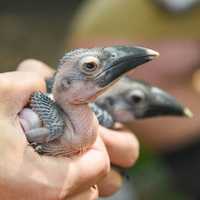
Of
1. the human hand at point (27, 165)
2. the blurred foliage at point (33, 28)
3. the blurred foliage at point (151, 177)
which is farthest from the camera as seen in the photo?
the blurred foliage at point (33, 28)

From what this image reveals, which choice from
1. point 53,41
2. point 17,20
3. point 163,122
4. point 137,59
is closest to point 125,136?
point 137,59

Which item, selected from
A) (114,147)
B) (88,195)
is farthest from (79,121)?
(114,147)

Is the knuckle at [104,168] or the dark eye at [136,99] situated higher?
the dark eye at [136,99]

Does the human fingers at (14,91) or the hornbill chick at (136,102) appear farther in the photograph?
the hornbill chick at (136,102)

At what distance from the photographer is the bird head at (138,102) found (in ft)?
7.08

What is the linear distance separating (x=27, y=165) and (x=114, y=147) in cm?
44

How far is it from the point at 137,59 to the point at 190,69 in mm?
1566

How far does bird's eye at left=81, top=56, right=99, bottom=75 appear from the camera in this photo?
1600mm

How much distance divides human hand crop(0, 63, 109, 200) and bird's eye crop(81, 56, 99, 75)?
0.14 meters

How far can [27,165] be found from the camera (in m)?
1.59

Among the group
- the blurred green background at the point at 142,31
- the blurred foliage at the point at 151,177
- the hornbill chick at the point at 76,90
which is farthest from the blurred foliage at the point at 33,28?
the hornbill chick at the point at 76,90

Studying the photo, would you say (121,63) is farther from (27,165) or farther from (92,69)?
(27,165)

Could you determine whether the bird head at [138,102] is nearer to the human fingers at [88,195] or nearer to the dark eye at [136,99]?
the dark eye at [136,99]

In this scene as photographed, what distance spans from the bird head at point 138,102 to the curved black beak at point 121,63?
541mm
